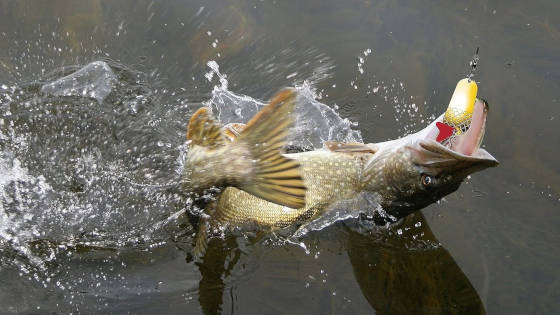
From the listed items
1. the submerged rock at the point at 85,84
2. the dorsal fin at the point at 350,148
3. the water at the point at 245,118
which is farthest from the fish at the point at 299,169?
the submerged rock at the point at 85,84

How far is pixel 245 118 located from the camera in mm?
4258

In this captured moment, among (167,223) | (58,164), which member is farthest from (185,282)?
(58,164)

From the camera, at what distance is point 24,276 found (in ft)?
11.1

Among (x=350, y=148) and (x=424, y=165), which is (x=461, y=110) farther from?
(x=350, y=148)

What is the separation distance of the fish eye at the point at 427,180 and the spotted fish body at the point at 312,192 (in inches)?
14.8

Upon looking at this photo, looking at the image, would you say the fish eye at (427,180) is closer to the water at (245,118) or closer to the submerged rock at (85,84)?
the water at (245,118)

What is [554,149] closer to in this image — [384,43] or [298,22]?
[384,43]

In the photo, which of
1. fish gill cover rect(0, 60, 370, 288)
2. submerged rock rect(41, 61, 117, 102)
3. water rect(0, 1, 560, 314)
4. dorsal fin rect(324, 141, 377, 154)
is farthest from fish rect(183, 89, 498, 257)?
submerged rock rect(41, 61, 117, 102)

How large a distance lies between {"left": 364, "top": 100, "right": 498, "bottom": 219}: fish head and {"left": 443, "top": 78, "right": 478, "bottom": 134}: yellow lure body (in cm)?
3

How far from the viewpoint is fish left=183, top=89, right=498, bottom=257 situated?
8.70 ft

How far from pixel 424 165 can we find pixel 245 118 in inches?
60.8

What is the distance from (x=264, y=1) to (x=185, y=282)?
255cm

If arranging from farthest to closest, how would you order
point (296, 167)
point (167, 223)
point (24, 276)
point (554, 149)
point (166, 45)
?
point (166, 45), point (554, 149), point (167, 223), point (24, 276), point (296, 167)

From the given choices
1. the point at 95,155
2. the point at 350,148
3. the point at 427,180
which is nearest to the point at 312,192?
the point at 350,148
